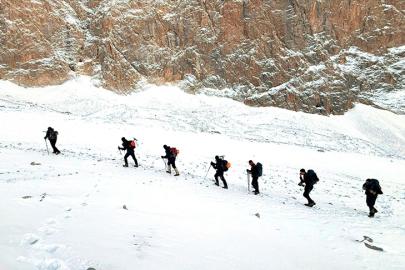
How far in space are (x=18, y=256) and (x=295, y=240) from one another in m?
5.84

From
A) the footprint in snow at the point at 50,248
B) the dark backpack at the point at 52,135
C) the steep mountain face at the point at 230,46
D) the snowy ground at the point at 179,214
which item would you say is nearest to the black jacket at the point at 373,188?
the snowy ground at the point at 179,214

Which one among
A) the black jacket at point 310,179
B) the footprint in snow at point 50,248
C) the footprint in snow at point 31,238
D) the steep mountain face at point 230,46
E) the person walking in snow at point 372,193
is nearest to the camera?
the footprint in snow at point 50,248

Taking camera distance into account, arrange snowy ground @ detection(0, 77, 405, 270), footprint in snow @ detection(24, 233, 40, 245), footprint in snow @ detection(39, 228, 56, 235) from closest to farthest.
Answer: footprint in snow @ detection(24, 233, 40, 245) → snowy ground @ detection(0, 77, 405, 270) → footprint in snow @ detection(39, 228, 56, 235)

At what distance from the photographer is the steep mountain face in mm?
55875

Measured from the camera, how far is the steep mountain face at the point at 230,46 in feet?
183

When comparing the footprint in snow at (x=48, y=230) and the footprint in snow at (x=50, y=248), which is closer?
the footprint in snow at (x=50, y=248)

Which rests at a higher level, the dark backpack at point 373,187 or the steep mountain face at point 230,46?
the steep mountain face at point 230,46

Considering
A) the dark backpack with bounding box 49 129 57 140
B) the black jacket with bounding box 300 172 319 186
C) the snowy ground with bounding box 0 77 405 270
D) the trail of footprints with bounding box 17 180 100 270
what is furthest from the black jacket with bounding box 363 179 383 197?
the dark backpack with bounding box 49 129 57 140

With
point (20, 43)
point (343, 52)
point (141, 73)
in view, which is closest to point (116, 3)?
point (141, 73)

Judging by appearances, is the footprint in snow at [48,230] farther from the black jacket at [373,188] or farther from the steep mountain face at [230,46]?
the steep mountain face at [230,46]

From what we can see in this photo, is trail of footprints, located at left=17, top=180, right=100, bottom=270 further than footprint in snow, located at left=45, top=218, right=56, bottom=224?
No

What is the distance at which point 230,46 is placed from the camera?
63.0 m

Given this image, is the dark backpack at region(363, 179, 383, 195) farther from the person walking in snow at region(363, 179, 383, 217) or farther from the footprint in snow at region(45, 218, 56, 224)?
the footprint in snow at region(45, 218, 56, 224)

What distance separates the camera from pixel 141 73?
2373 inches
